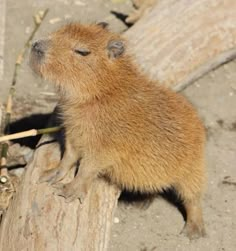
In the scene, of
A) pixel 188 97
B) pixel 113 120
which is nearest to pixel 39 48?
pixel 113 120

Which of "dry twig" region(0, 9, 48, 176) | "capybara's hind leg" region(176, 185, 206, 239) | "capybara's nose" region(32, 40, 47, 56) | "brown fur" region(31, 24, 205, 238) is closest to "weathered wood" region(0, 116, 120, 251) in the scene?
"brown fur" region(31, 24, 205, 238)

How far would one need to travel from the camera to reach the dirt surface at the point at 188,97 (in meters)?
4.71

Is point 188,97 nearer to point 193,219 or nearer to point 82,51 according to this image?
point 193,219

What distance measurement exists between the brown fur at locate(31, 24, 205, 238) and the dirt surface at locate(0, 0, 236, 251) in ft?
1.49

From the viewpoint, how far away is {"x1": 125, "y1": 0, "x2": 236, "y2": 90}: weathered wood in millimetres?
5227

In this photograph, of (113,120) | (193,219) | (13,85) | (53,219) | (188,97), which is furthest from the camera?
(188,97)

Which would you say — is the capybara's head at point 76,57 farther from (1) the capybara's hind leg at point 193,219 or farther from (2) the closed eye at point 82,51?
(1) the capybara's hind leg at point 193,219

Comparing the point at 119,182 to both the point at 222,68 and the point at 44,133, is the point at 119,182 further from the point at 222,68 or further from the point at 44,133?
the point at 222,68

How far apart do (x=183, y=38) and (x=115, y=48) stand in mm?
1433

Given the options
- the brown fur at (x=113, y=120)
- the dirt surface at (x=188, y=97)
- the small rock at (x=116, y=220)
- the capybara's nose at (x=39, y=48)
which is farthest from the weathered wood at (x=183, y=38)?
the capybara's nose at (x=39, y=48)

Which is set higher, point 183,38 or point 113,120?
point 183,38

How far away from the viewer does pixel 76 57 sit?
13.2ft

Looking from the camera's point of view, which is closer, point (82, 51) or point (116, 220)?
point (82, 51)

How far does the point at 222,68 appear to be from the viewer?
6121 mm
